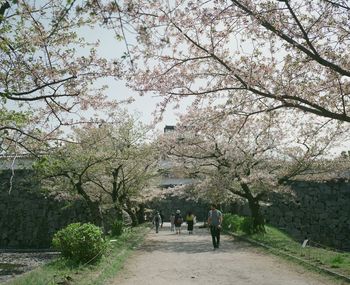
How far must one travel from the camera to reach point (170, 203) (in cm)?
4588

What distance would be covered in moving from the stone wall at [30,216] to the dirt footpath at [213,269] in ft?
61.6

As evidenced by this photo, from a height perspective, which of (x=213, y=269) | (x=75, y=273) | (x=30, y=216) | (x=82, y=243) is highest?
(x=30, y=216)

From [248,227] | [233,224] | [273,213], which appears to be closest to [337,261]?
[248,227]

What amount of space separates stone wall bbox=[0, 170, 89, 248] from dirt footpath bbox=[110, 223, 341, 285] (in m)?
18.8

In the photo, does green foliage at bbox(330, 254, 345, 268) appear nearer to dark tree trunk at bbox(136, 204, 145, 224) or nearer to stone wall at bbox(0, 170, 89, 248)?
stone wall at bbox(0, 170, 89, 248)

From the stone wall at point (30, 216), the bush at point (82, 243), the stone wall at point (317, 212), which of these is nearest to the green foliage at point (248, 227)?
the stone wall at point (317, 212)

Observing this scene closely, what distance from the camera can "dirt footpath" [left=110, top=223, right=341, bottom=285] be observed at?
10.0 m

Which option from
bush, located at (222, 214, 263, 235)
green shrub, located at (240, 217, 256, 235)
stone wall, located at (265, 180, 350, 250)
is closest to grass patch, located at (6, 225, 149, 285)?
green shrub, located at (240, 217, 256, 235)

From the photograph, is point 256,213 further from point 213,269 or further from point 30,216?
point 30,216

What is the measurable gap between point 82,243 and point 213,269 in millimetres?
3913

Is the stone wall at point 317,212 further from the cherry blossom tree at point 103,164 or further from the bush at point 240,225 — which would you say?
the cherry blossom tree at point 103,164

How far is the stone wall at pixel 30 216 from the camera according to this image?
33.1 meters

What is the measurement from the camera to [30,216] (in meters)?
33.5

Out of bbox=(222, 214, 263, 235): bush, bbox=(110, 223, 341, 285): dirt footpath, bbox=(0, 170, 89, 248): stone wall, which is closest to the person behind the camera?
bbox=(110, 223, 341, 285): dirt footpath
